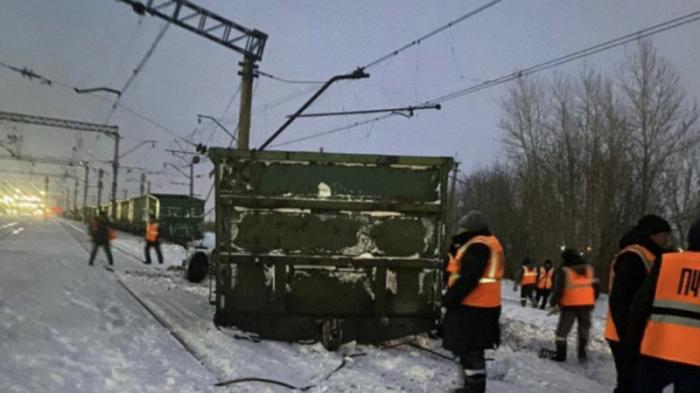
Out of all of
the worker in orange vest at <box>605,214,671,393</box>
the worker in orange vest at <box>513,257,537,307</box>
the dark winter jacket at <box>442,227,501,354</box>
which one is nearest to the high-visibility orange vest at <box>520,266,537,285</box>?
the worker in orange vest at <box>513,257,537,307</box>

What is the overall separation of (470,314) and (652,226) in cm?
162

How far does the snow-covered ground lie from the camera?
5.57m

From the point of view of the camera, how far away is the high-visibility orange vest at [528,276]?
18.6 m

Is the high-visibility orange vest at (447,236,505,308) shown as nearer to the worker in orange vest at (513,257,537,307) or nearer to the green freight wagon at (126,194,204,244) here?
the worker in orange vest at (513,257,537,307)

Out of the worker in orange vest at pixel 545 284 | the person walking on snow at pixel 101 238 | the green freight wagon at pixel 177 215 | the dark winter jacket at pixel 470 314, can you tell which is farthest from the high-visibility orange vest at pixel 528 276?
the green freight wagon at pixel 177 215

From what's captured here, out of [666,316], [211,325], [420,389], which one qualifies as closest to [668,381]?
[666,316]

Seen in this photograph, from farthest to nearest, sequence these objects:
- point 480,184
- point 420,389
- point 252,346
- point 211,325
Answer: point 480,184 < point 211,325 < point 252,346 < point 420,389

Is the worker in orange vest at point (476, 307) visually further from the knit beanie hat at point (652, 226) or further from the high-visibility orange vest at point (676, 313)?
the high-visibility orange vest at point (676, 313)

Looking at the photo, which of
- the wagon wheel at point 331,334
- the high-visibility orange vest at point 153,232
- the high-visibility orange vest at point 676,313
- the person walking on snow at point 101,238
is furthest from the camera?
the high-visibility orange vest at point 153,232

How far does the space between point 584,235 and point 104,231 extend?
24.7 metres

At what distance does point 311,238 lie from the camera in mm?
7535

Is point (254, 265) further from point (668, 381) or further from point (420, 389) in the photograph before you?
point (668, 381)

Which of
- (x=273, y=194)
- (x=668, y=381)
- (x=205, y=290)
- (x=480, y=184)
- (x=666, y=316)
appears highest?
(x=480, y=184)

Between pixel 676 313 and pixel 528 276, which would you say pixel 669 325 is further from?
pixel 528 276
